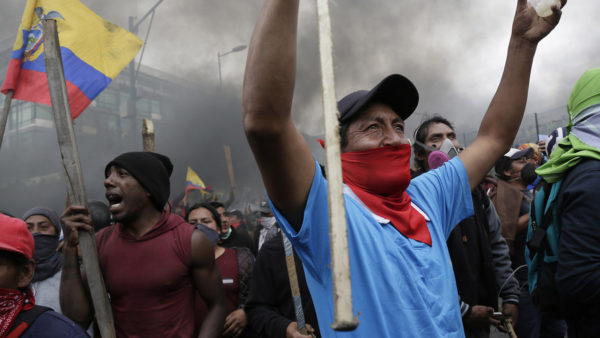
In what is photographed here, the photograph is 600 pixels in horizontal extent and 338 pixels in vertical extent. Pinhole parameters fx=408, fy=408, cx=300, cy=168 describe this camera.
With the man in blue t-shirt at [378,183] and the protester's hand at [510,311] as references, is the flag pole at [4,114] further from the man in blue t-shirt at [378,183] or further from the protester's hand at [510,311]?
the protester's hand at [510,311]

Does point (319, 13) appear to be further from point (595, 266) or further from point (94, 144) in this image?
point (94, 144)

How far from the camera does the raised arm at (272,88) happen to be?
2.97ft

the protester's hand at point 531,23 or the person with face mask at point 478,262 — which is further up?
the protester's hand at point 531,23

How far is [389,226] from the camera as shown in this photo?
1.29 metres

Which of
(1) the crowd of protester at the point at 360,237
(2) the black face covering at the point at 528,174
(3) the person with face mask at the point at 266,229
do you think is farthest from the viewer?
(2) the black face covering at the point at 528,174

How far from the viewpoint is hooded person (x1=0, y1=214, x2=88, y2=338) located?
5.13ft

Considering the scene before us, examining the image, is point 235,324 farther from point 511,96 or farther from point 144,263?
point 511,96

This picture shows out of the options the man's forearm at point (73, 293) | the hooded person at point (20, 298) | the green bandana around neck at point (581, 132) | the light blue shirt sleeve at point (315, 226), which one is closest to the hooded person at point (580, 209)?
the green bandana around neck at point (581, 132)

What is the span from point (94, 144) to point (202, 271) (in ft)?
80.4

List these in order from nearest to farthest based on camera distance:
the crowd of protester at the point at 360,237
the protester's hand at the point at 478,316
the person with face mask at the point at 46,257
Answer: the crowd of protester at the point at 360,237 < the protester's hand at the point at 478,316 < the person with face mask at the point at 46,257

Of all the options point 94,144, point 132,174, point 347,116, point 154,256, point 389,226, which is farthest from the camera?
point 94,144

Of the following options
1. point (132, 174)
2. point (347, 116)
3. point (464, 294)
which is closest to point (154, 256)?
point (132, 174)

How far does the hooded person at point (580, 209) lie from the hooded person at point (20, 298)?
1936 mm

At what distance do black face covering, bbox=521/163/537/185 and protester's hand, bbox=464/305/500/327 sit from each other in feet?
6.77
